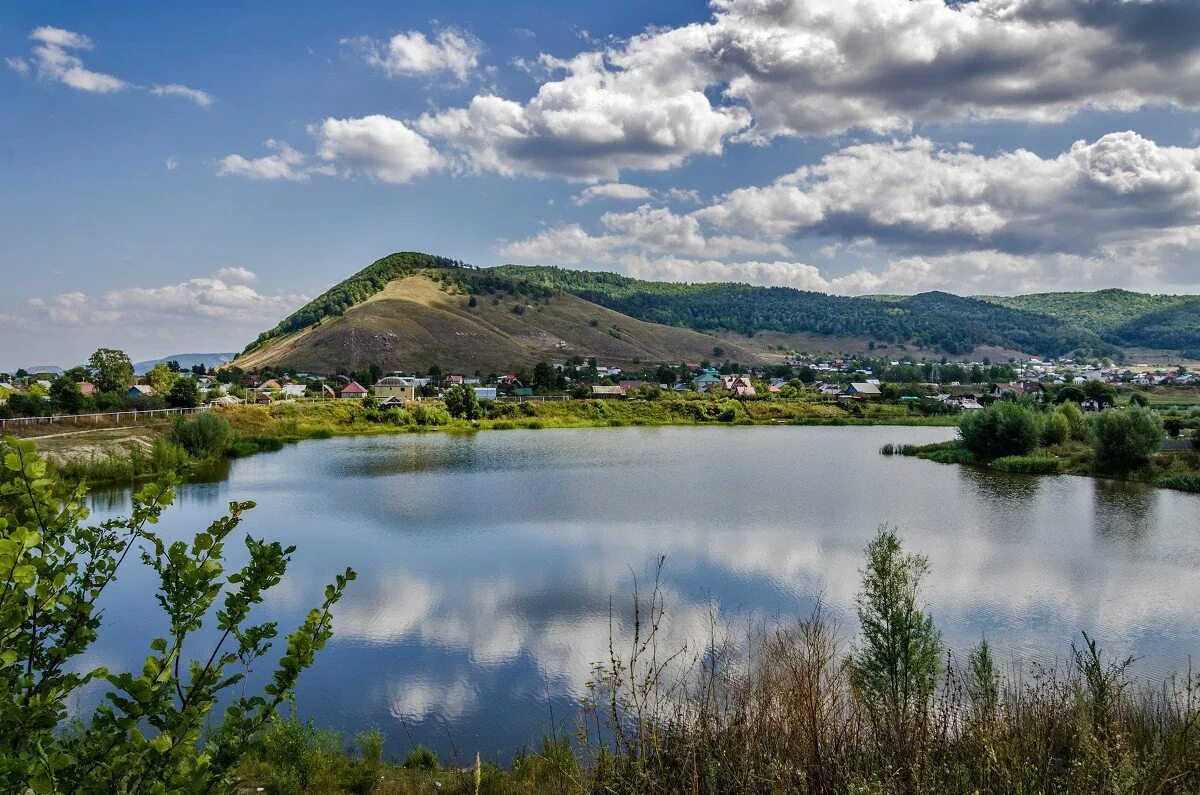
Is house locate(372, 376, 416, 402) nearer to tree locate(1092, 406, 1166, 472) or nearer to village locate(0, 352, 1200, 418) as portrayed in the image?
village locate(0, 352, 1200, 418)

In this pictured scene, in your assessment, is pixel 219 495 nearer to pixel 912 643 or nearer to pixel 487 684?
pixel 487 684

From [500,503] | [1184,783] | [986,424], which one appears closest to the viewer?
[1184,783]

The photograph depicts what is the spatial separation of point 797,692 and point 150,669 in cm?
578

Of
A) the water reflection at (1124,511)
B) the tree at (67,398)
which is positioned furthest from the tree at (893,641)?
the tree at (67,398)

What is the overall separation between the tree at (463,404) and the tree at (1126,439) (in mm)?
51771

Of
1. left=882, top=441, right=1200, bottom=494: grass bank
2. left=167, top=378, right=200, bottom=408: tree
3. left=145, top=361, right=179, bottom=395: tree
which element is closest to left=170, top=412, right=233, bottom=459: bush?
left=167, top=378, right=200, bottom=408: tree

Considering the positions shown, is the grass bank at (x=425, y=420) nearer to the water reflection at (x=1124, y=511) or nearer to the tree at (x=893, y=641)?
the tree at (x=893, y=641)

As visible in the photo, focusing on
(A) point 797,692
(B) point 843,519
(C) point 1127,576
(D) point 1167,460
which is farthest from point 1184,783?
(D) point 1167,460

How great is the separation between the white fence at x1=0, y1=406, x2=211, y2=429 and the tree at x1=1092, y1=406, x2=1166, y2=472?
57322mm

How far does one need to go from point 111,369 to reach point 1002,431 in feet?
253

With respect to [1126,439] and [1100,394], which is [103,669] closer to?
[1126,439]

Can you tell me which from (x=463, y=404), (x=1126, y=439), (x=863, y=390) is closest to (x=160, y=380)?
(x=463, y=404)

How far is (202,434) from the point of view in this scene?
146 ft

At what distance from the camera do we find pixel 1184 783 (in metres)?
6.23
